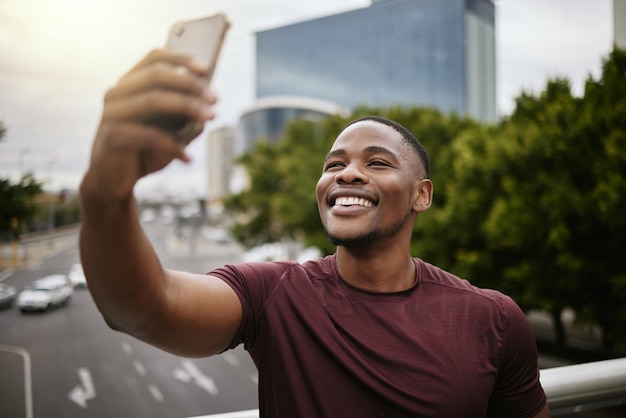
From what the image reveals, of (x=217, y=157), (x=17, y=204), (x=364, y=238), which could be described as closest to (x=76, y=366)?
(x=17, y=204)

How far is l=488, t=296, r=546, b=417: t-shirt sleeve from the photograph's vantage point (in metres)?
0.95

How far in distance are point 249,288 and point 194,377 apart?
3.22 m

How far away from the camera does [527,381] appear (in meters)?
0.97

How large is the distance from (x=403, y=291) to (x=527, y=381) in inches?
11.7

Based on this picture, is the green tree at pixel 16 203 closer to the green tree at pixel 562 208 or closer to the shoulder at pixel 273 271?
the shoulder at pixel 273 271

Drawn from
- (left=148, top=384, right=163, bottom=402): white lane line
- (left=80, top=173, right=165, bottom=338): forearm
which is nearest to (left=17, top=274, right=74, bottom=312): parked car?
(left=148, top=384, right=163, bottom=402): white lane line

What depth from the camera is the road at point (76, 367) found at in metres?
2.22

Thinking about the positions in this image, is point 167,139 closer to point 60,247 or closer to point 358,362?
point 358,362

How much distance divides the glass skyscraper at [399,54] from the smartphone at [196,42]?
4516 cm

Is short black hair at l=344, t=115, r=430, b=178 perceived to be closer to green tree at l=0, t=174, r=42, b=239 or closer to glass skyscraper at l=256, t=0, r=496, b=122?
green tree at l=0, t=174, r=42, b=239

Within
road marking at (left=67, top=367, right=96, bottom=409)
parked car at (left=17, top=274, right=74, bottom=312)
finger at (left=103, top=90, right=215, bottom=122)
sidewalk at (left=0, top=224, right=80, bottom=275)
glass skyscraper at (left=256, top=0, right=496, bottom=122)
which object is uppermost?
glass skyscraper at (left=256, top=0, right=496, bottom=122)

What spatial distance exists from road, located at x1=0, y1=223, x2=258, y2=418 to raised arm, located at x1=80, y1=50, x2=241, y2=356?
104cm

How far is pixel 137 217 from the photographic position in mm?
563

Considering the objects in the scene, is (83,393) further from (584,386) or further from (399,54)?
(399,54)
